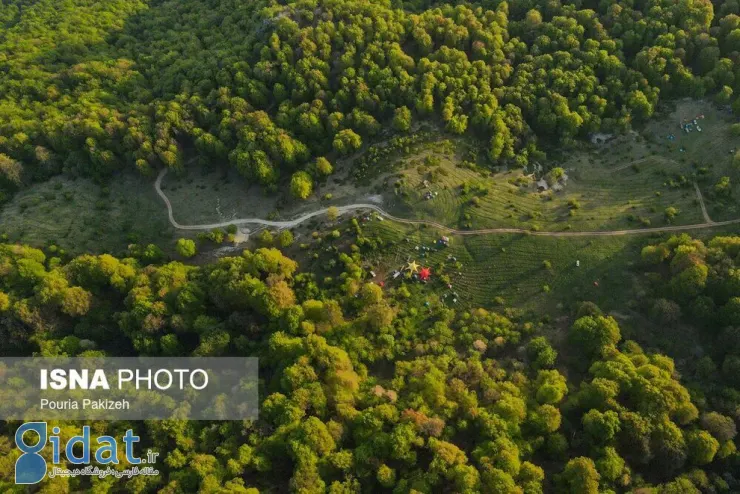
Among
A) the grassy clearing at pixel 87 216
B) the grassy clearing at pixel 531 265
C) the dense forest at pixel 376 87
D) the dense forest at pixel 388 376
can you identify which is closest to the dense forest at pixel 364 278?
the dense forest at pixel 388 376

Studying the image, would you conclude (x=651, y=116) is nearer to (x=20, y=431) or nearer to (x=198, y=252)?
(x=198, y=252)

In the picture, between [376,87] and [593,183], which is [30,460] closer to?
[376,87]

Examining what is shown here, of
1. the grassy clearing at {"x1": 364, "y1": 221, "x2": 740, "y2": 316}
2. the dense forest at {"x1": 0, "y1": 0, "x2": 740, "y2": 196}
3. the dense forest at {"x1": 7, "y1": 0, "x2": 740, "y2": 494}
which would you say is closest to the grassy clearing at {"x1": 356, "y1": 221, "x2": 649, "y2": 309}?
the grassy clearing at {"x1": 364, "y1": 221, "x2": 740, "y2": 316}

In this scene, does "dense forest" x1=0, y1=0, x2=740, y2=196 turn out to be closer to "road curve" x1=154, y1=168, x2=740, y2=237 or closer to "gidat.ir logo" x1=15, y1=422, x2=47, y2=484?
"road curve" x1=154, y1=168, x2=740, y2=237

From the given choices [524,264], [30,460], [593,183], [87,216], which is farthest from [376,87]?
[30,460]

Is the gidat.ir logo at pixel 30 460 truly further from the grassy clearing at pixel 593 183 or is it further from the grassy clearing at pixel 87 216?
the grassy clearing at pixel 593 183

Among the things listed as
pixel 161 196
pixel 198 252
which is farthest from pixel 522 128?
pixel 161 196

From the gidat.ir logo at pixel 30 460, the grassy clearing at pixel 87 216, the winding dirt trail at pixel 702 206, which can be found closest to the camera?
the gidat.ir logo at pixel 30 460
